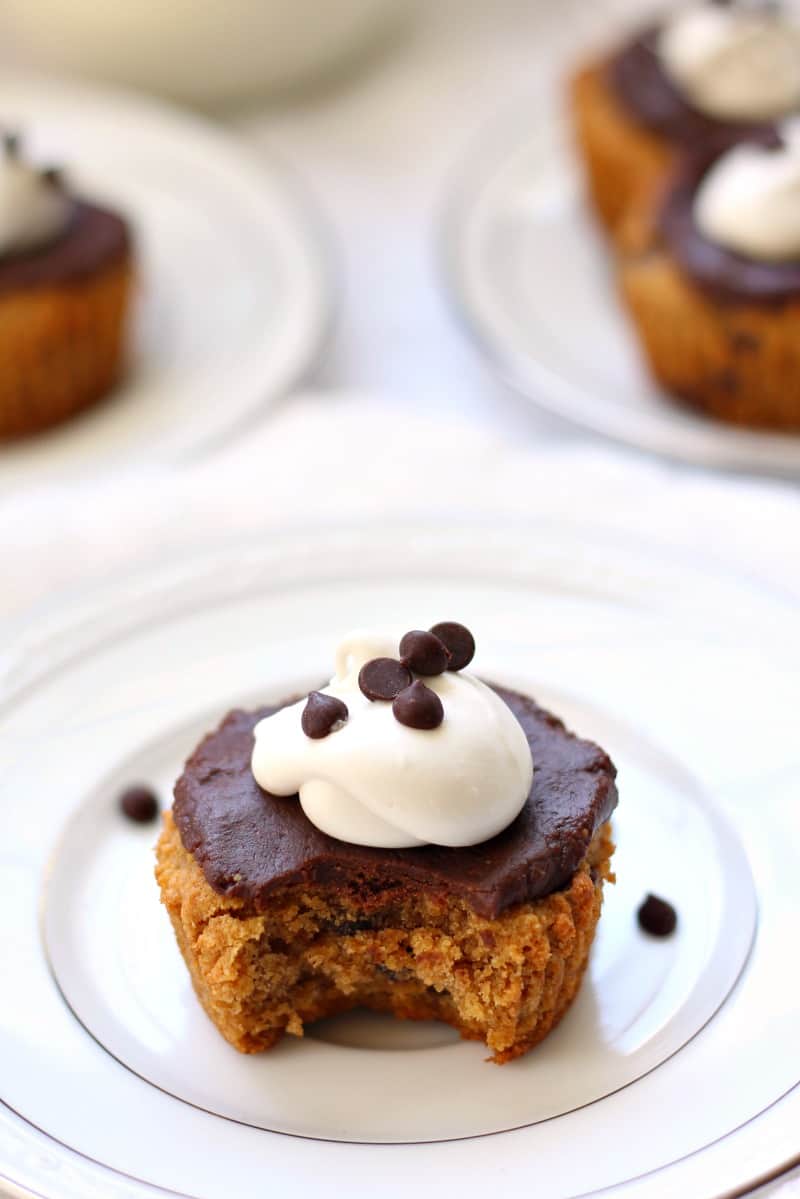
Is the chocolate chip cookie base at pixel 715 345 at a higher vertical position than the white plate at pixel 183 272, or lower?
higher

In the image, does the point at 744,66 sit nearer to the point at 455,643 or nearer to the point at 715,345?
the point at 715,345

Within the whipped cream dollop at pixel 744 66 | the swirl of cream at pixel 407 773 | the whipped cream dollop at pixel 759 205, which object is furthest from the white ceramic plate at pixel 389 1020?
the whipped cream dollop at pixel 744 66

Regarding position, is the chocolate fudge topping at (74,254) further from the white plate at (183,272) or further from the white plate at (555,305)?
the white plate at (555,305)

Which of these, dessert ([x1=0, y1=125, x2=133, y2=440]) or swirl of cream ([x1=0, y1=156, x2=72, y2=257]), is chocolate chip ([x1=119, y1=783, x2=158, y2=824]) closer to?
dessert ([x1=0, y1=125, x2=133, y2=440])

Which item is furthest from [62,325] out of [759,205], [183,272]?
[759,205]

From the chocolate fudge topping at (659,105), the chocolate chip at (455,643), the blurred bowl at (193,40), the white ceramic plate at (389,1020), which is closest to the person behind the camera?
the white ceramic plate at (389,1020)
